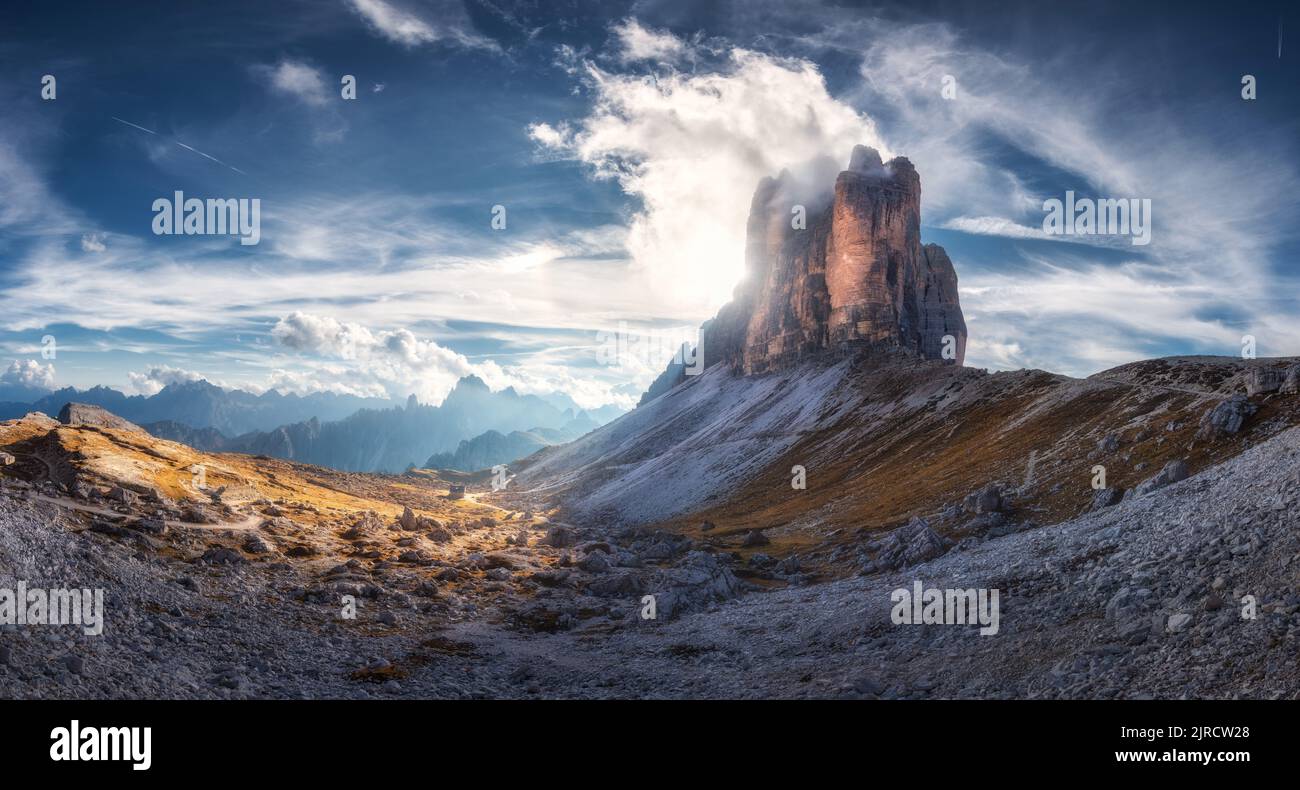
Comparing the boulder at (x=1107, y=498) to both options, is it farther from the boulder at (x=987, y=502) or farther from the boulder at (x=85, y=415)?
the boulder at (x=85, y=415)

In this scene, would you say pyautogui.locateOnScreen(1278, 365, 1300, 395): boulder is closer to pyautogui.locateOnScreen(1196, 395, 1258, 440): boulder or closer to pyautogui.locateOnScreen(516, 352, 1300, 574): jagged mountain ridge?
pyautogui.locateOnScreen(516, 352, 1300, 574): jagged mountain ridge

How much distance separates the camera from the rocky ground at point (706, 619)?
2058 cm

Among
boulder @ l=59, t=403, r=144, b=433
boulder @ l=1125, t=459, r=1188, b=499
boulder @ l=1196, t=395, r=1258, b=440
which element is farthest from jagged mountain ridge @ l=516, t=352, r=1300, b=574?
boulder @ l=59, t=403, r=144, b=433

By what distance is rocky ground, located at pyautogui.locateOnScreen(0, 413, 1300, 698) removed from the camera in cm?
2058

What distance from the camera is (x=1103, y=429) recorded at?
61.8 meters

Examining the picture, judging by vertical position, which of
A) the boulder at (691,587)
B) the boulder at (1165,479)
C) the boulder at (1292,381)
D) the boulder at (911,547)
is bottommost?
the boulder at (691,587)

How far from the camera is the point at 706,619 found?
1583 inches

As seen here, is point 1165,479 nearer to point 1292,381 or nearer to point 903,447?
point 1292,381

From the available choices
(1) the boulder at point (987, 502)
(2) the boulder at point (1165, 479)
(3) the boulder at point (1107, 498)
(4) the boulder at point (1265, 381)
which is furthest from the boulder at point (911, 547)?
(4) the boulder at point (1265, 381)

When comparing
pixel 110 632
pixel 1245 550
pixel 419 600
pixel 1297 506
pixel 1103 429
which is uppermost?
pixel 1103 429

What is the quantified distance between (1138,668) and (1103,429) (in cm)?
5313
